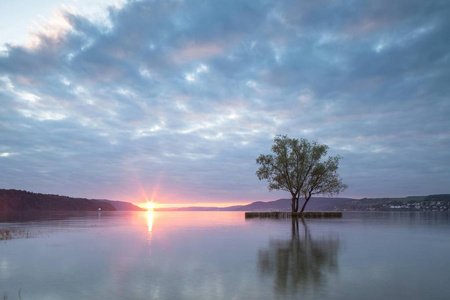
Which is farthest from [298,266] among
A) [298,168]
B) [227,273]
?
[298,168]

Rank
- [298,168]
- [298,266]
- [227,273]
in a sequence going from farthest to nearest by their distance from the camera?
[298,168] → [298,266] → [227,273]

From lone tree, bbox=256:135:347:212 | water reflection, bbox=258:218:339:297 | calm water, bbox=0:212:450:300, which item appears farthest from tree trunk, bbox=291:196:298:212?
water reflection, bbox=258:218:339:297

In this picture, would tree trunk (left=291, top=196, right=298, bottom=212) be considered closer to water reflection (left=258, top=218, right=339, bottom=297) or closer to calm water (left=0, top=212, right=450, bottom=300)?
calm water (left=0, top=212, right=450, bottom=300)

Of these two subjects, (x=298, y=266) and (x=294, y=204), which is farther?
(x=294, y=204)

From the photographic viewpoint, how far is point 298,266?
17.5 meters

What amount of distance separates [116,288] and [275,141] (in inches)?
2791

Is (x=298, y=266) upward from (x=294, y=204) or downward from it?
downward

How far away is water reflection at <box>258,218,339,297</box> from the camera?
13.4m

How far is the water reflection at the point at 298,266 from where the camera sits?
13.4 metres

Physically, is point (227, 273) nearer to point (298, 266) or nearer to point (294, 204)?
point (298, 266)

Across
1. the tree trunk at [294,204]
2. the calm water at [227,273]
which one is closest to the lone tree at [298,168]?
the tree trunk at [294,204]

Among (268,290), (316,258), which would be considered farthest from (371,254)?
(268,290)

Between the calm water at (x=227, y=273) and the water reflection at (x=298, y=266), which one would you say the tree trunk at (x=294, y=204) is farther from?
the water reflection at (x=298, y=266)

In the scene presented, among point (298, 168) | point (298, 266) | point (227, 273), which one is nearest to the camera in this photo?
point (227, 273)
